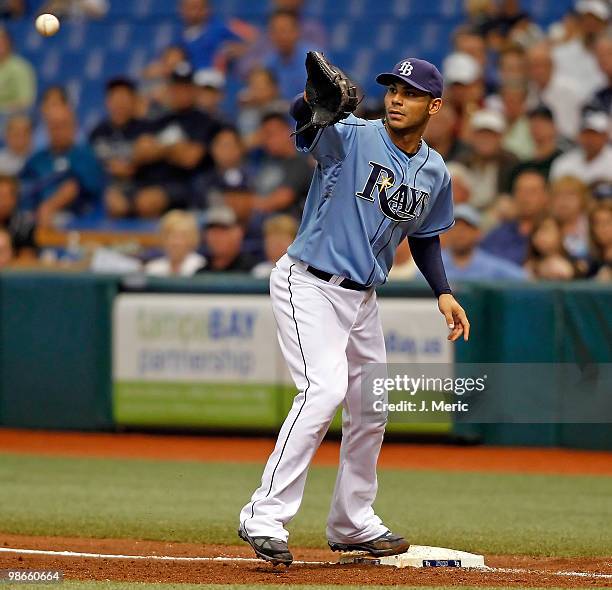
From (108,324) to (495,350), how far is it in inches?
110

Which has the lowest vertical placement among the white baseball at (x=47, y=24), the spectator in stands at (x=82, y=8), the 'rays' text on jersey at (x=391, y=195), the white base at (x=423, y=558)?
the white base at (x=423, y=558)

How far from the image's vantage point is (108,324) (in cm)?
976

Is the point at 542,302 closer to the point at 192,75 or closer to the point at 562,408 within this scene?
the point at 562,408

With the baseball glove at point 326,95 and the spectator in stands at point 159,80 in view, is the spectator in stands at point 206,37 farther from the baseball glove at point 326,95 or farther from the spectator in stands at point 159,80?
the baseball glove at point 326,95

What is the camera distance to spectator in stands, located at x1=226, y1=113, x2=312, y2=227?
11016mm

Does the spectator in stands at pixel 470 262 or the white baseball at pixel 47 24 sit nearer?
the white baseball at pixel 47 24

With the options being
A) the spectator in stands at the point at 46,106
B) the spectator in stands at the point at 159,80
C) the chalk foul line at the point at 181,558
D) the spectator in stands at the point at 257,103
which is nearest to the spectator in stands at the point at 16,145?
the spectator in stands at the point at 46,106

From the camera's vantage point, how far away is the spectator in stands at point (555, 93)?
1133cm

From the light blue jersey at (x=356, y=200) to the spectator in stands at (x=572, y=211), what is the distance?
4.89 metres

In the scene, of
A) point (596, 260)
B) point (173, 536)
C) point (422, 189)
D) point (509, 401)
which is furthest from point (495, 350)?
point (422, 189)

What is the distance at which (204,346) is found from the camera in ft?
31.2

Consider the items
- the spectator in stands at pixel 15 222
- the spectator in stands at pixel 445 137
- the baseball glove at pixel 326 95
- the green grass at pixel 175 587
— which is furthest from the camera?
the spectator in stands at pixel 15 222

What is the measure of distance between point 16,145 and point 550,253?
234 inches

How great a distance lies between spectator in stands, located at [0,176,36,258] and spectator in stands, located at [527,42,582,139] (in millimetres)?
4494
